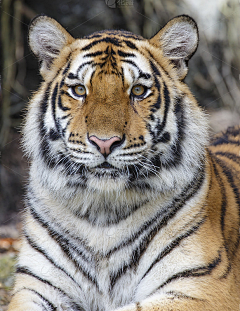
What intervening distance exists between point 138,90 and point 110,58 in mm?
212

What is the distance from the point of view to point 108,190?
174 centimetres

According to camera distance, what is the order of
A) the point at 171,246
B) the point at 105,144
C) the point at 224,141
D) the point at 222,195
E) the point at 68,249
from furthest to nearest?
the point at 224,141 → the point at 222,195 → the point at 68,249 → the point at 171,246 → the point at 105,144

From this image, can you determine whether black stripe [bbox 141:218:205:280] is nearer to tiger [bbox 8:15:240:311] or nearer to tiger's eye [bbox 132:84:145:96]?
tiger [bbox 8:15:240:311]

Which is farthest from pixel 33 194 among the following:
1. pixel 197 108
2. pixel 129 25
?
pixel 129 25

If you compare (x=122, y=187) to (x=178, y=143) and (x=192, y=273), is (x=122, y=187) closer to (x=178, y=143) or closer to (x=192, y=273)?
(x=178, y=143)

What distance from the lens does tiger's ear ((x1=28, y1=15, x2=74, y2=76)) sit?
200 cm

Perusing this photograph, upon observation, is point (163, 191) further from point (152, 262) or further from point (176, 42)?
point (176, 42)

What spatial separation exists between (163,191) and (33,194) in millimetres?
731

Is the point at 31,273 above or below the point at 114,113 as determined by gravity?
below

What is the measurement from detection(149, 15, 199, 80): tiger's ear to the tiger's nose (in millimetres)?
646

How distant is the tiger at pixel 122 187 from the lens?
67.9 inches

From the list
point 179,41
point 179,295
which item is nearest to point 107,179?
point 179,295

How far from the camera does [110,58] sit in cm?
188

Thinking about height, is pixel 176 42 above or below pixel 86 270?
above
